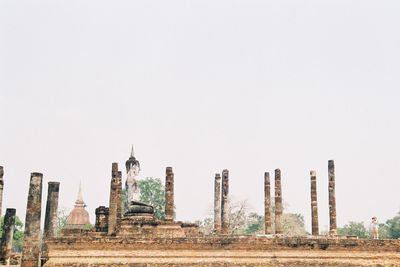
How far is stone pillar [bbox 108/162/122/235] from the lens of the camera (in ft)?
55.5

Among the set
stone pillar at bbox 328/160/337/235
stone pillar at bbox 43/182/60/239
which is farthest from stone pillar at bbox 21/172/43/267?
stone pillar at bbox 328/160/337/235

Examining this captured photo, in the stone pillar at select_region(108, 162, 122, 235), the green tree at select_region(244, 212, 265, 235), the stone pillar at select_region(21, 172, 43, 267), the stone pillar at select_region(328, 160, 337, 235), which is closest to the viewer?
the stone pillar at select_region(21, 172, 43, 267)

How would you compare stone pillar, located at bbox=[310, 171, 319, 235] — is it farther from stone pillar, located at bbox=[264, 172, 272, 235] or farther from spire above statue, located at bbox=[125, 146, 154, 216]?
spire above statue, located at bbox=[125, 146, 154, 216]

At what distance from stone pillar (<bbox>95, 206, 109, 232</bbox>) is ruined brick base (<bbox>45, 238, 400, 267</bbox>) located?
14.0 ft

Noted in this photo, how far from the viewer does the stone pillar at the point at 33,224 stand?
1341 cm

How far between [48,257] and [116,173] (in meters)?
4.37

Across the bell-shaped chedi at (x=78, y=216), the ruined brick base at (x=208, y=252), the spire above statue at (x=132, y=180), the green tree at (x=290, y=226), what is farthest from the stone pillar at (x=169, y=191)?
the green tree at (x=290, y=226)

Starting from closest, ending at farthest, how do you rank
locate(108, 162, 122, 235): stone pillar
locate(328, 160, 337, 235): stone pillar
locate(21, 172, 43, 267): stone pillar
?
locate(21, 172, 43, 267): stone pillar
locate(108, 162, 122, 235): stone pillar
locate(328, 160, 337, 235): stone pillar

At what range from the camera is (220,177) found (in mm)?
24109

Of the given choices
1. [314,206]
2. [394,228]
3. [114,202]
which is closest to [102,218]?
[114,202]

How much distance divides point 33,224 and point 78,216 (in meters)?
22.7

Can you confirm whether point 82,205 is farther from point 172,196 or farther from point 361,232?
point 361,232

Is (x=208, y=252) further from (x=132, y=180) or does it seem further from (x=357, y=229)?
(x=357, y=229)

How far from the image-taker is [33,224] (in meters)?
13.7
